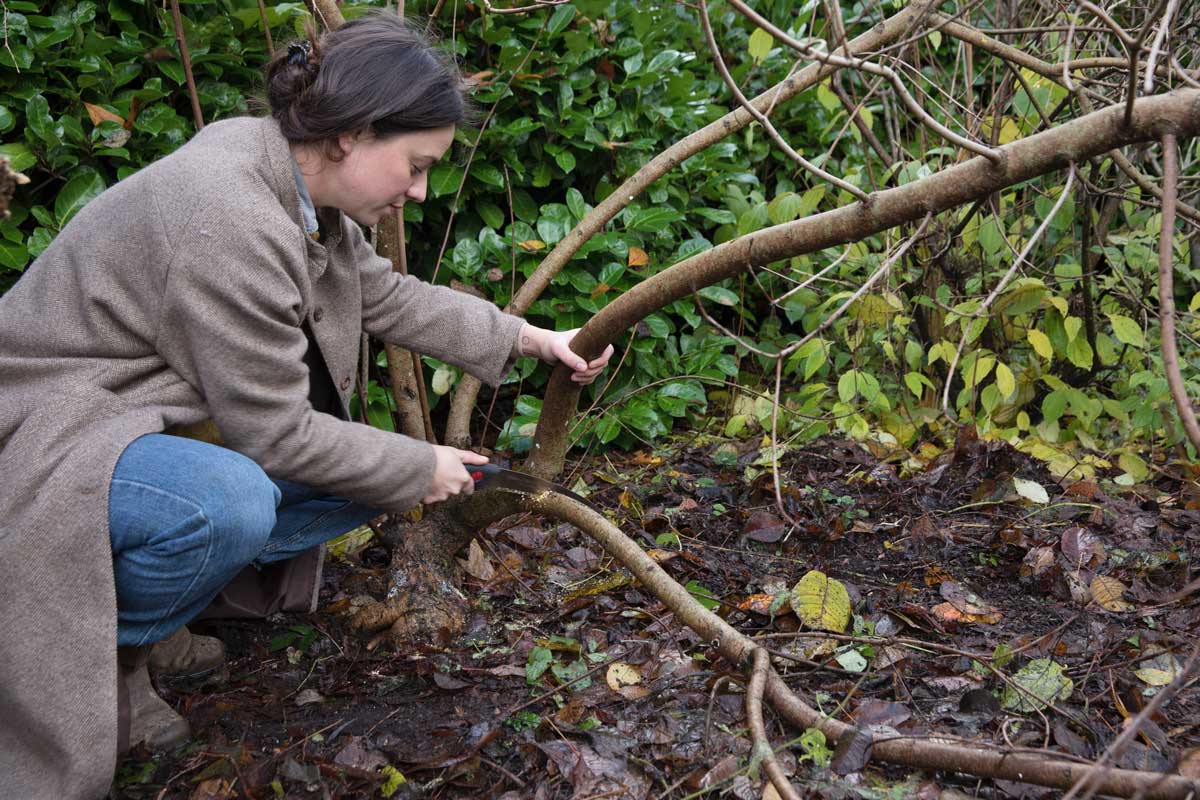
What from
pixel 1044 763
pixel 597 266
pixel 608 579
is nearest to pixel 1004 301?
pixel 597 266

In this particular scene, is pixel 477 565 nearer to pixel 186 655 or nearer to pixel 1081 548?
pixel 186 655

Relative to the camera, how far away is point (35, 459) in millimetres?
1699

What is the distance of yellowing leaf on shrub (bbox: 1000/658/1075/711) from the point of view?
190 centimetres

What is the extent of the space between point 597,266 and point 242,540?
1.91 meters

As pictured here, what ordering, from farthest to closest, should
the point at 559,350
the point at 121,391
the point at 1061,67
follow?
the point at 559,350 < the point at 1061,67 < the point at 121,391

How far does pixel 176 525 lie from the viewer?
1.76 m

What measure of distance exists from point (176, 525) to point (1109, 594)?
2042 millimetres

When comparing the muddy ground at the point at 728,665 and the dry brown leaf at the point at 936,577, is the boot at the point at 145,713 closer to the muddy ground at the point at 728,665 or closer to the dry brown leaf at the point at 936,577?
the muddy ground at the point at 728,665

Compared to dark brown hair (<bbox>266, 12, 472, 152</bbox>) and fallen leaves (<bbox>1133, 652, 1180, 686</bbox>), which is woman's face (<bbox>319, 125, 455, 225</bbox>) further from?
fallen leaves (<bbox>1133, 652, 1180, 686</bbox>)

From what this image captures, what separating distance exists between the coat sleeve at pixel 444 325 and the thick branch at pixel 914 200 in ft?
0.68

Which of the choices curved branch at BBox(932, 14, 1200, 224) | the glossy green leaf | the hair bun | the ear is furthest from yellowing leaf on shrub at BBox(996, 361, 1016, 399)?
the glossy green leaf

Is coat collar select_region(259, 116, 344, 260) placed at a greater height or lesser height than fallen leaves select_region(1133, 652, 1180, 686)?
greater

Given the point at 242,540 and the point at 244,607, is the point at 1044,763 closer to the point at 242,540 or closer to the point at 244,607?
the point at 242,540

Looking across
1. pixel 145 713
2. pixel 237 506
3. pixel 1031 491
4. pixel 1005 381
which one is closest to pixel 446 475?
pixel 237 506
